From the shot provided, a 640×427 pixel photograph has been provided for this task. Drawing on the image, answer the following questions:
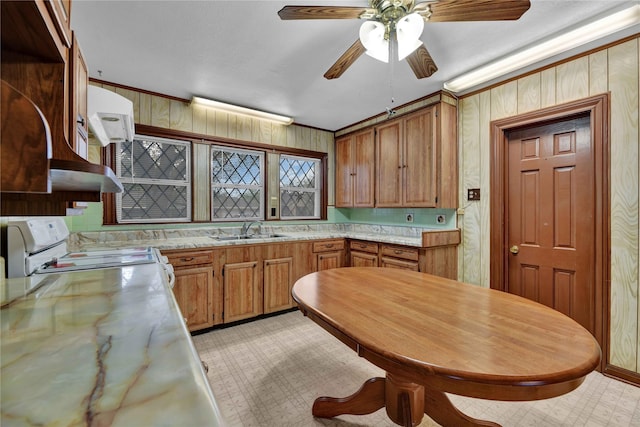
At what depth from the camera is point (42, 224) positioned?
60.6 inches

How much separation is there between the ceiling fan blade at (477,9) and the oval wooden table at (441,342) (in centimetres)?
143

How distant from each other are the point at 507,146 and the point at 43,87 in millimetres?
3251

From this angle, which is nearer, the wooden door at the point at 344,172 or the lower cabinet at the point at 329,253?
the lower cabinet at the point at 329,253

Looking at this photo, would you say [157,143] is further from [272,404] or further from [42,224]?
[272,404]

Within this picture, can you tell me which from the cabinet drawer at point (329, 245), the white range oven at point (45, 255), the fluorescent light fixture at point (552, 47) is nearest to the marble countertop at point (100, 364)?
the white range oven at point (45, 255)

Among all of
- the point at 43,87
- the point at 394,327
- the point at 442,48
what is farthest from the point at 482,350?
the point at 442,48

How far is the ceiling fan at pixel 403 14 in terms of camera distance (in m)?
1.40

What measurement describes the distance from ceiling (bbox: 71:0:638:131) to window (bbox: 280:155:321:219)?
117 centimetres

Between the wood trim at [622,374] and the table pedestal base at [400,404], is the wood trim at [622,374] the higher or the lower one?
the lower one

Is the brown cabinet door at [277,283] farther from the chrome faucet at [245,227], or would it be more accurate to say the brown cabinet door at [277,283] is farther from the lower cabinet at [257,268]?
the chrome faucet at [245,227]

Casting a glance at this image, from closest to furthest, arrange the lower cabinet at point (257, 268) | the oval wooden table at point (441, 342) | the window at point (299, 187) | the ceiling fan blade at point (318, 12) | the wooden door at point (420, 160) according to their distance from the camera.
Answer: the oval wooden table at point (441, 342), the ceiling fan blade at point (318, 12), the lower cabinet at point (257, 268), the wooden door at point (420, 160), the window at point (299, 187)

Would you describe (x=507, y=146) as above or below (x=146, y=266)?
above

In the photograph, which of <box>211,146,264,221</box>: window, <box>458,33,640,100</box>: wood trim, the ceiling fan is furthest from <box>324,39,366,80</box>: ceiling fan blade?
<box>211,146,264,221</box>: window

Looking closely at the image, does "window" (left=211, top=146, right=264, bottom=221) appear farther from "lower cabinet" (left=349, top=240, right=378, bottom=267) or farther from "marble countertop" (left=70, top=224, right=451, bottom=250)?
"lower cabinet" (left=349, top=240, right=378, bottom=267)
